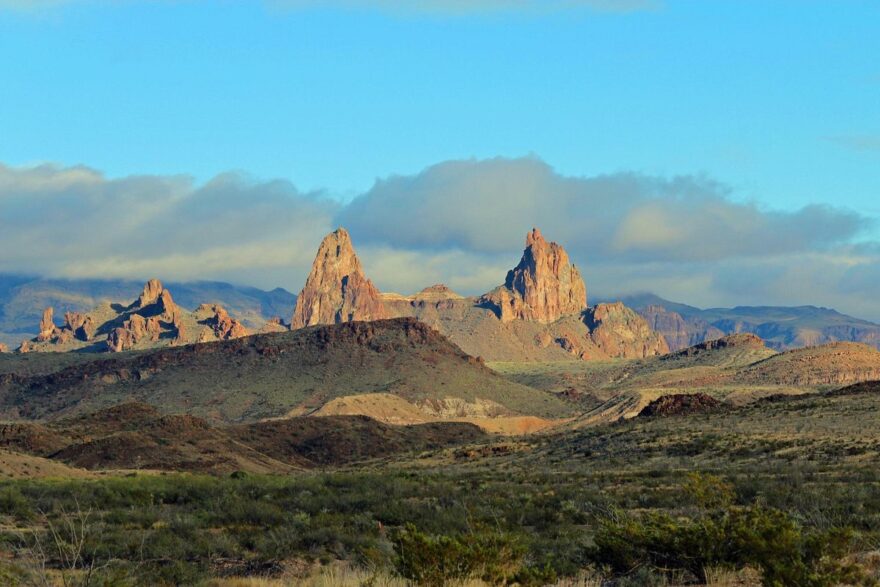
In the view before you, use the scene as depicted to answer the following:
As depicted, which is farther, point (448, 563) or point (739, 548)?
point (739, 548)

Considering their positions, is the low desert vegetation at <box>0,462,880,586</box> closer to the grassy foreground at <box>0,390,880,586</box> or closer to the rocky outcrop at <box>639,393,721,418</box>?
the grassy foreground at <box>0,390,880,586</box>

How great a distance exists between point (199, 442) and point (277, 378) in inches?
3193

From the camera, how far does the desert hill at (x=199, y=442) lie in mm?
82500

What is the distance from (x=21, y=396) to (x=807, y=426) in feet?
500

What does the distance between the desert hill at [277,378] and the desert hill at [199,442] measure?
34.5 metres

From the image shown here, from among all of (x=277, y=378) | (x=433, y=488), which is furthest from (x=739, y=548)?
(x=277, y=378)

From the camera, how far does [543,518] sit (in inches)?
1160

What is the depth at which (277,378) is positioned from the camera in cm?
17375

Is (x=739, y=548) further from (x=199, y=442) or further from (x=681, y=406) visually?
(x=199, y=442)

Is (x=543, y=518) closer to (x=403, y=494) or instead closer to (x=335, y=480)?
(x=403, y=494)

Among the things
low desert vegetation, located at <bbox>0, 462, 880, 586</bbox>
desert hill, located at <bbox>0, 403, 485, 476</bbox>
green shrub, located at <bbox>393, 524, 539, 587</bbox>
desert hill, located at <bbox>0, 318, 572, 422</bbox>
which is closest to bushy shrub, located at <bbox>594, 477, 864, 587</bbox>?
low desert vegetation, located at <bbox>0, 462, 880, 586</bbox>

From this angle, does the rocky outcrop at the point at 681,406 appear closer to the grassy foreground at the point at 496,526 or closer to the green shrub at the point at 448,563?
the grassy foreground at the point at 496,526

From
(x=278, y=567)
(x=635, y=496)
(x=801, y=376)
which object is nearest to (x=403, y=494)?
(x=635, y=496)

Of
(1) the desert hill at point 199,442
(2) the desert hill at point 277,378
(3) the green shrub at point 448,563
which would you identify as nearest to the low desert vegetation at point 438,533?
(3) the green shrub at point 448,563
